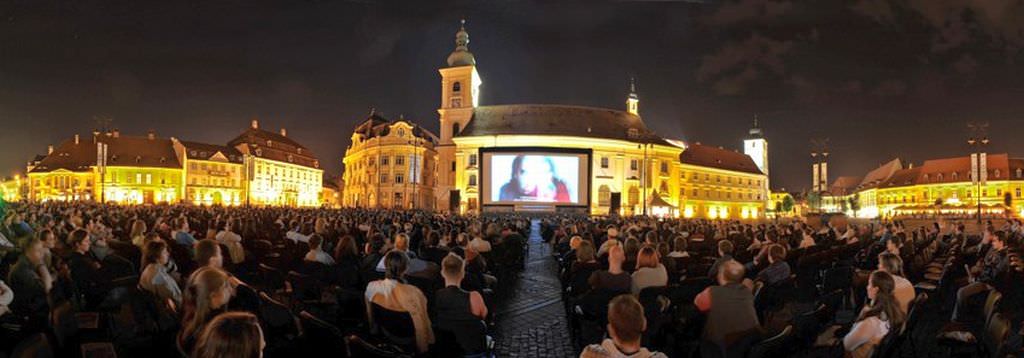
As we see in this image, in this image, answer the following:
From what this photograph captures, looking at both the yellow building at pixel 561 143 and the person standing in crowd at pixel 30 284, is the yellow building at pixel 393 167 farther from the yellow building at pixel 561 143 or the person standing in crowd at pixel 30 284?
the person standing in crowd at pixel 30 284

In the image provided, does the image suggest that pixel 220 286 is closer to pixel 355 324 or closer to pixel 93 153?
pixel 355 324

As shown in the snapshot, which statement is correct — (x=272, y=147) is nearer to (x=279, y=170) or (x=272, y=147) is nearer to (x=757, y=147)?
(x=279, y=170)

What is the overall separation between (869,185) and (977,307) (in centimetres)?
11746

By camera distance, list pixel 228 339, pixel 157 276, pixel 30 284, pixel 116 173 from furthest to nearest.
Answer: pixel 116 173, pixel 30 284, pixel 157 276, pixel 228 339

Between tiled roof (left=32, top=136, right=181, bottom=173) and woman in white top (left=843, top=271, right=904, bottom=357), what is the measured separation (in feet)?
292

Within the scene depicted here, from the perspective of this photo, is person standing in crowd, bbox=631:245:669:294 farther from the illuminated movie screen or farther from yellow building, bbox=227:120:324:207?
yellow building, bbox=227:120:324:207

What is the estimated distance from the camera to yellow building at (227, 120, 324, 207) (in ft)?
289

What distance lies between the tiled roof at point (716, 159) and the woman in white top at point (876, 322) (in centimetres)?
8558

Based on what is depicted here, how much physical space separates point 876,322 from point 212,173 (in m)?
90.6

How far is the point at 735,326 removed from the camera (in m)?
5.11

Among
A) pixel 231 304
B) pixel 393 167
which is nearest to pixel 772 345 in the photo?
pixel 231 304

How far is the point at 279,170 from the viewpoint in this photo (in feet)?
307

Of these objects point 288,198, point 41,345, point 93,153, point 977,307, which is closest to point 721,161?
point 288,198

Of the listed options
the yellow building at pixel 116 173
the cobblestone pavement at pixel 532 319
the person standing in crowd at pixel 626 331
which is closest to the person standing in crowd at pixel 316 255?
the cobblestone pavement at pixel 532 319
